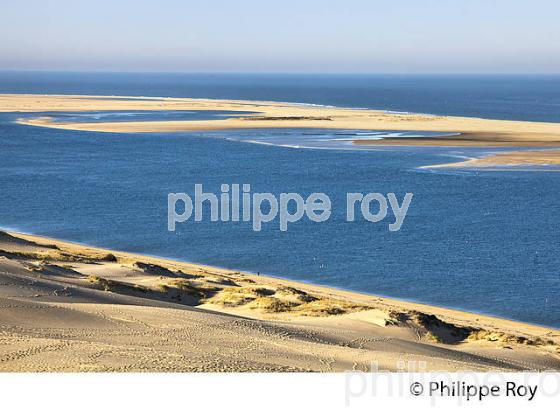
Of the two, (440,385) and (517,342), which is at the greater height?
(440,385)

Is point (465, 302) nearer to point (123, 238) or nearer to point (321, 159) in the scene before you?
point (123, 238)

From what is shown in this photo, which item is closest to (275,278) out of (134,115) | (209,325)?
(209,325)

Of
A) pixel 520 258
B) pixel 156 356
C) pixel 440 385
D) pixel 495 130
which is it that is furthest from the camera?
pixel 495 130

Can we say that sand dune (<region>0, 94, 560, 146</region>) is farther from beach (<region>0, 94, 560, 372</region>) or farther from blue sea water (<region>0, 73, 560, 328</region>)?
beach (<region>0, 94, 560, 372</region>)

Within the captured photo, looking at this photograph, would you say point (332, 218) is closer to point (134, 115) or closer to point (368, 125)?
point (368, 125)

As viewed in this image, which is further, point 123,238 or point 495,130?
point 495,130

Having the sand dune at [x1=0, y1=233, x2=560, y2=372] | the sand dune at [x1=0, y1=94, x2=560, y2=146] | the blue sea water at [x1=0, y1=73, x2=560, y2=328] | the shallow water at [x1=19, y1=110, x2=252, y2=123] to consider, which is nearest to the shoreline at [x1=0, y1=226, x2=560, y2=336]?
the sand dune at [x1=0, y1=233, x2=560, y2=372]

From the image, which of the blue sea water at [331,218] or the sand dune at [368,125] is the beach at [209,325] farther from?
the sand dune at [368,125]

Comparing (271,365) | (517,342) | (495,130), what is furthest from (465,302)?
(495,130)
